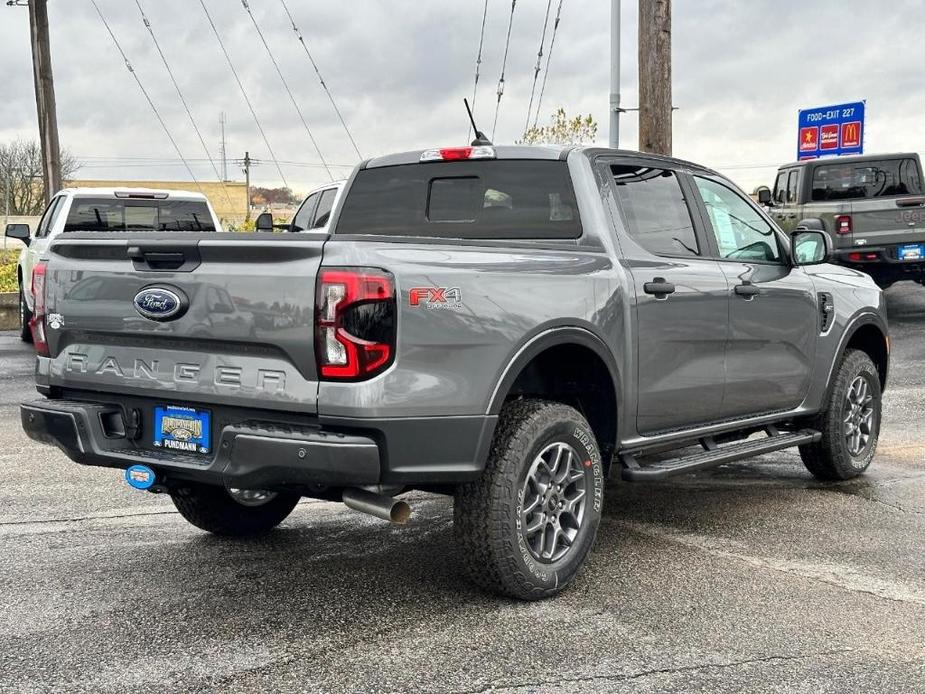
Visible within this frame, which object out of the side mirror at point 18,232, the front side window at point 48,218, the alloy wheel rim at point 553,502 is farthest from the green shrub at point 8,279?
the alloy wheel rim at point 553,502

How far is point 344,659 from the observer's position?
12.8 ft

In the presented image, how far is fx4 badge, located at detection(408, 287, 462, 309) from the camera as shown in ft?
13.1

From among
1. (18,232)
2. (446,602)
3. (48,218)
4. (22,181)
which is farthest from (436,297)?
(22,181)

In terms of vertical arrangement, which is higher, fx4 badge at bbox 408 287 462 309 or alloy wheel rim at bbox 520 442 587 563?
fx4 badge at bbox 408 287 462 309

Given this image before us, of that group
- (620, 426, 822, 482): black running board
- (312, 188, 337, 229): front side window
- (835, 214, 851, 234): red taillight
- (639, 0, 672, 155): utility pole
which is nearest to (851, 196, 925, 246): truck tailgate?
(835, 214, 851, 234): red taillight

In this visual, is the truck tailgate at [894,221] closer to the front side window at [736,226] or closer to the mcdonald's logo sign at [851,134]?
the front side window at [736,226]

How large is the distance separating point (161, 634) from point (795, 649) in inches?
89.9

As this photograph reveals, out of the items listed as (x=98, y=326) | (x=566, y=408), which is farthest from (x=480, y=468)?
(x=98, y=326)

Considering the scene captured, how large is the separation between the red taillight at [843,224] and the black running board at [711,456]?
1063 centimetres

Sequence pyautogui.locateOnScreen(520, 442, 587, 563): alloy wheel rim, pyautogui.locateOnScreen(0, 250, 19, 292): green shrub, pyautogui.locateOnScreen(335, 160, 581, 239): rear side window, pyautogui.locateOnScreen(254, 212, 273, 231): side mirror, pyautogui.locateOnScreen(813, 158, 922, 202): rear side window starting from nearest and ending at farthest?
pyautogui.locateOnScreen(520, 442, 587, 563): alloy wheel rim, pyautogui.locateOnScreen(335, 160, 581, 239): rear side window, pyautogui.locateOnScreen(254, 212, 273, 231): side mirror, pyautogui.locateOnScreen(813, 158, 922, 202): rear side window, pyautogui.locateOnScreen(0, 250, 19, 292): green shrub

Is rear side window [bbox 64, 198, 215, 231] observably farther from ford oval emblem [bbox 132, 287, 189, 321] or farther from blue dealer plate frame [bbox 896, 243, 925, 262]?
blue dealer plate frame [bbox 896, 243, 925, 262]

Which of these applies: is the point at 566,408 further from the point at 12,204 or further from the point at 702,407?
the point at 12,204

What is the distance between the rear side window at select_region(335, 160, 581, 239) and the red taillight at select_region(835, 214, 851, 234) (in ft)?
39.7

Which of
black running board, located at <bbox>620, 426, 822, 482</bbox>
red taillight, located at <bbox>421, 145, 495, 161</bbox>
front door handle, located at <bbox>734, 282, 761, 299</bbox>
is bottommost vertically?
black running board, located at <bbox>620, 426, 822, 482</bbox>
